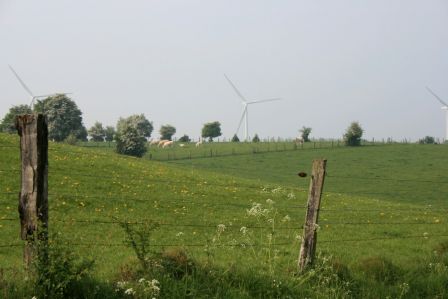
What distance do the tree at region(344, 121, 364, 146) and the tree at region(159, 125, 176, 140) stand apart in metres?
75.0

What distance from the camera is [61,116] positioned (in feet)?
313

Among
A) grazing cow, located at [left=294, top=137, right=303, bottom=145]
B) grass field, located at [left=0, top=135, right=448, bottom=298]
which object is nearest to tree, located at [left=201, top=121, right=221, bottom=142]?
grazing cow, located at [left=294, top=137, right=303, bottom=145]

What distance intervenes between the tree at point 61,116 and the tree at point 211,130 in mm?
55937

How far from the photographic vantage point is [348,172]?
67562mm

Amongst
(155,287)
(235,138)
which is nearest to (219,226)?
(155,287)

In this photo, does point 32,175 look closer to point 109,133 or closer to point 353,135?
point 353,135

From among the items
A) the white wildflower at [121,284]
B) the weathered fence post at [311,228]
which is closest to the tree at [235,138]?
the weathered fence post at [311,228]

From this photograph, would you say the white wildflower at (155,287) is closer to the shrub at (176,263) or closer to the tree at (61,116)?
the shrub at (176,263)

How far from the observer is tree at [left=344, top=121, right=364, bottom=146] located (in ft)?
324

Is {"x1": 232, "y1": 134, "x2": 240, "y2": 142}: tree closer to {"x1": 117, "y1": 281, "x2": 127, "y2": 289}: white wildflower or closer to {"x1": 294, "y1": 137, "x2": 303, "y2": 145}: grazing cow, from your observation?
{"x1": 294, "y1": 137, "x2": 303, "y2": 145}: grazing cow

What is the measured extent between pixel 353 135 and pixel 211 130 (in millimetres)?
59293

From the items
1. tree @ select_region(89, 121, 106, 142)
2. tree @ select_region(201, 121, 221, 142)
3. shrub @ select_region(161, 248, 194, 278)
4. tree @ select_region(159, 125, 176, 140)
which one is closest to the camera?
shrub @ select_region(161, 248, 194, 278)

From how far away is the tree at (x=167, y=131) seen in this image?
162750 millimetres

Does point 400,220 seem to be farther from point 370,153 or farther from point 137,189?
point 370,153
